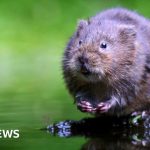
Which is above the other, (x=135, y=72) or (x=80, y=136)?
(x=135, y=72)

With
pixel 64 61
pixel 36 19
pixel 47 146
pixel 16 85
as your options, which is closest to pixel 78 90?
pixel 64 61

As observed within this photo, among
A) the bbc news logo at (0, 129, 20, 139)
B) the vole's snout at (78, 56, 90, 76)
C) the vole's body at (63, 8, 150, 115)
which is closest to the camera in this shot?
the bbc news logo at (0, 129, 20, 139)

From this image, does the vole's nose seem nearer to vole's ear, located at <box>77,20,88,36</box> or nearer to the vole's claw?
the vole's claw

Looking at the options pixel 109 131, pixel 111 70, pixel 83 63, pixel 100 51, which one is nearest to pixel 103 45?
pixel 100 51

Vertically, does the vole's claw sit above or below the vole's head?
below

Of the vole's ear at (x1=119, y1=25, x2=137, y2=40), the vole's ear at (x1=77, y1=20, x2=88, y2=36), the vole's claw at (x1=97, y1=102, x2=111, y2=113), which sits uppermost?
the vole's ear at (x1=77, y1=20, x2=88, y2=36)

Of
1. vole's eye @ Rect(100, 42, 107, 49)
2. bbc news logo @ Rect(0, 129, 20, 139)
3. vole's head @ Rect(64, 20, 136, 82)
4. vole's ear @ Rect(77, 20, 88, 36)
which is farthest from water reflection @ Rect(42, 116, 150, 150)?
vole's ear @ Rect(77, 20, 88, 36)

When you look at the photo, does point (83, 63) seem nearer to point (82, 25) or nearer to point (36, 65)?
point (82, 25)

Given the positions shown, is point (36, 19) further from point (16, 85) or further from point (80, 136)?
point (80, 136)
